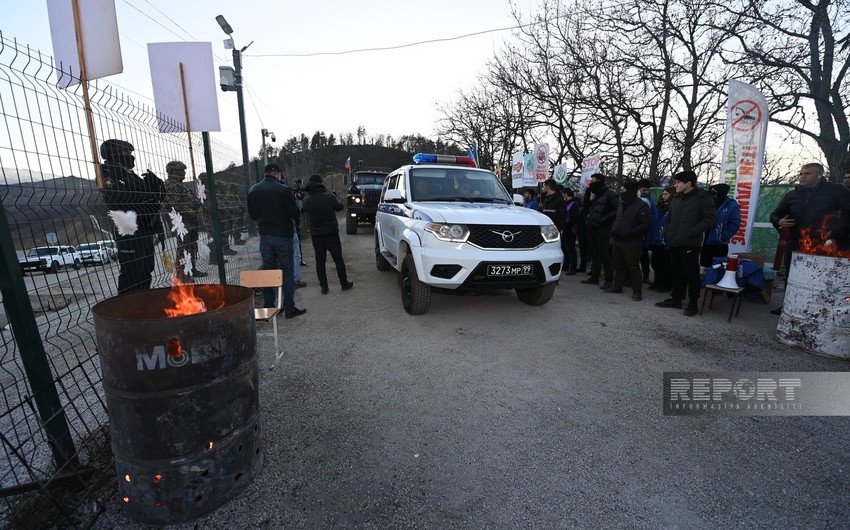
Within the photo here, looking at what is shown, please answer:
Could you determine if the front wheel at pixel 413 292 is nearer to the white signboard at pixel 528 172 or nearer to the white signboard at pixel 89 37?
the white signboard at pixel 89 37

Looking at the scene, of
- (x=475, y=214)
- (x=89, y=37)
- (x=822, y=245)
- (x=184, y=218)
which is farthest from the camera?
(x=475, y=214)

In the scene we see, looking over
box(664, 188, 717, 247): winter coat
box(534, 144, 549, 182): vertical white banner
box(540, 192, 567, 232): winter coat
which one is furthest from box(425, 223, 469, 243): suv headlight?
box(534, 144, 549, 182): vertical white banner

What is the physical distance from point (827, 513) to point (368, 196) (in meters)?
13.9

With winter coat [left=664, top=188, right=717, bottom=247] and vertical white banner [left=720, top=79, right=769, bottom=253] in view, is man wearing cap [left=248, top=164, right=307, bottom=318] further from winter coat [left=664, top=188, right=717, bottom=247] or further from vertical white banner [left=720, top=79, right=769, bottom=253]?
vertical white banner [left=720, top=79, right=769, bottom=253]

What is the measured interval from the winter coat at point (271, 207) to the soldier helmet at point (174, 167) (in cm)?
117

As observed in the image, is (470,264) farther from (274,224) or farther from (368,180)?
(368,180)

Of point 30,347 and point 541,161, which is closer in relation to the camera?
point 30,347

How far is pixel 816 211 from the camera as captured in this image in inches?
187

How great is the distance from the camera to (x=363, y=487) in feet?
6.87

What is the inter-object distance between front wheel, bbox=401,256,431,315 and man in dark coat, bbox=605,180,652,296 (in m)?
3.27

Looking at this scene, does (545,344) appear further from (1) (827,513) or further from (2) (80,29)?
(2) (80,29)

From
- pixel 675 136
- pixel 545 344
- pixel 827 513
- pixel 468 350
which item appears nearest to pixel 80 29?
pixel 468 350

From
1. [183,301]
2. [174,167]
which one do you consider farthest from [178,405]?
[174,167]

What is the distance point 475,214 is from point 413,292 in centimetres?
127
